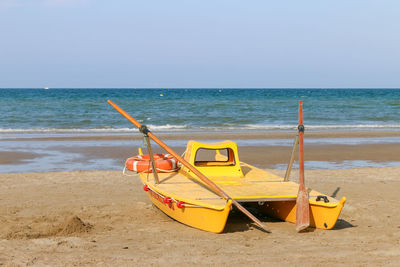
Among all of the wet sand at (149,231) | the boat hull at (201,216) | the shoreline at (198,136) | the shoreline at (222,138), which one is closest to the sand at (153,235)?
the wet sand at (149,231)

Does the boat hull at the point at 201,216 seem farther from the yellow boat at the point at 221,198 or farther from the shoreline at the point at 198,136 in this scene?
the shoreline at the point at 198,136

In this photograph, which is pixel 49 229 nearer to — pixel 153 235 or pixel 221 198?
pixel 153 235

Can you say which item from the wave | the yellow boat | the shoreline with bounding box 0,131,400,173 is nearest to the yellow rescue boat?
the yellow boat

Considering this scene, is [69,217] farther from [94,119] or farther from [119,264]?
[94,119]

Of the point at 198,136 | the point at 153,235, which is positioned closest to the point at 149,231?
the point at 153,235

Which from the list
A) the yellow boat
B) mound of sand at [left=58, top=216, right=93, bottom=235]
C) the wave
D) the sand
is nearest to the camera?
the sand

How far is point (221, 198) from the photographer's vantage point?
819 cm

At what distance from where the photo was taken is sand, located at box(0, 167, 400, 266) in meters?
6.80

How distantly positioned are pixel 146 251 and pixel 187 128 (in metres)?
22.6

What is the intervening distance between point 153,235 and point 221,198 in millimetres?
A: 1213

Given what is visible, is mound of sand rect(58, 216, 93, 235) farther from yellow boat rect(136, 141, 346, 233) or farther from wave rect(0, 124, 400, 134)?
wave rect(0, 124, 400, 134)

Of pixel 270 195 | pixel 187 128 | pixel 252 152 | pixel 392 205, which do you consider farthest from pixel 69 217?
pixel 187 128

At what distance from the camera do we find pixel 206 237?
7.85m

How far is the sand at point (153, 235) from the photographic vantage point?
680cm
